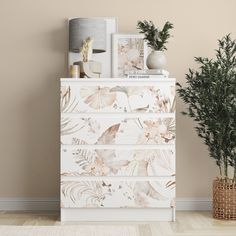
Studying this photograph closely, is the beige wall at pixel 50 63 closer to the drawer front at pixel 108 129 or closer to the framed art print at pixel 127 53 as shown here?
the framed art print at pixel 127 53

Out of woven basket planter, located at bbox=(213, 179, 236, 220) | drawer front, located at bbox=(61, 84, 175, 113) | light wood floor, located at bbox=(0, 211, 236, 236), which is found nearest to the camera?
light wood floor, located at bbox=(0, 211, 236, 236)

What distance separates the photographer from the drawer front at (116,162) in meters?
3.97

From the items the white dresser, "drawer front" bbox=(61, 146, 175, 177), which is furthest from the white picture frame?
"drawer front" bbox=(61, 146, 175, 177)

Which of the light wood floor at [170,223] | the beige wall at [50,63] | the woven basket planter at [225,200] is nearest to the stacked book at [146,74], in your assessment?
the beige wall at [50,63]

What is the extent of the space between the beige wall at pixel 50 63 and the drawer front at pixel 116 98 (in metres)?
0.58

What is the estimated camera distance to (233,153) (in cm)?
416

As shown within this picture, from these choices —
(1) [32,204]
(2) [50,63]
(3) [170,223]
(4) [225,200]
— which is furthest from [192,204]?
(2) [50,63]

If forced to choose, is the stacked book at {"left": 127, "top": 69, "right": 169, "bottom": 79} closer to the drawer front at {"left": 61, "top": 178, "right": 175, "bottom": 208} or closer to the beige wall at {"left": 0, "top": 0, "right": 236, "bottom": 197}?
the beige wall at {"left": 0, "top": 0, "right": 236, "bottom": 197}

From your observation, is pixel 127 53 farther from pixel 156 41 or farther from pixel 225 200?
pixel 225 200

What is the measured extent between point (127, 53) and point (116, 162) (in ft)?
3.39

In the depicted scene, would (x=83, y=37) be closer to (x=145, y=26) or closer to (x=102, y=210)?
(x=145, y=26)

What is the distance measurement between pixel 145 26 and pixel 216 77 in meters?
0.71

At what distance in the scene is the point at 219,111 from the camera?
4.10m

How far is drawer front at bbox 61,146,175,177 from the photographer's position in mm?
3967
